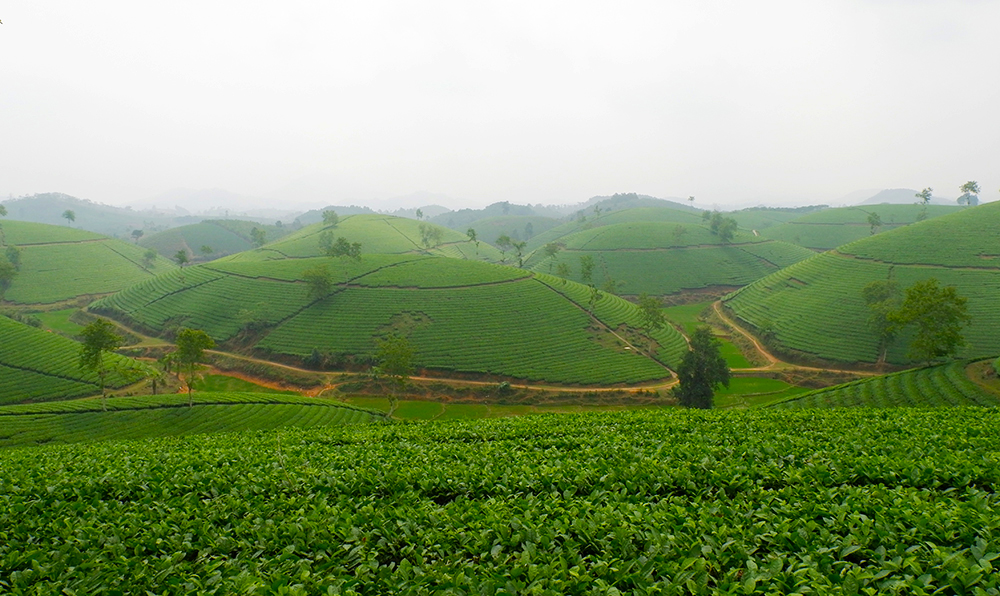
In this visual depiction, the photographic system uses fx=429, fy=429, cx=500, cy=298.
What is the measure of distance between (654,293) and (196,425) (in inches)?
3578

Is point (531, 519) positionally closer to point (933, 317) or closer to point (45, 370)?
point (933, 317)

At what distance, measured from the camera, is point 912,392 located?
3353 centimetres

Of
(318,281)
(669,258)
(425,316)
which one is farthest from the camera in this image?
(669,258)

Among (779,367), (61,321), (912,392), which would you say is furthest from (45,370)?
(779,367)

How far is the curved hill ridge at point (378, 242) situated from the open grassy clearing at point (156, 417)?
4078 inches

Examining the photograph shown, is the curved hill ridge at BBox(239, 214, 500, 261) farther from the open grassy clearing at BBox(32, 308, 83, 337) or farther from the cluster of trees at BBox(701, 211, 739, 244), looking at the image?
the cluster of trees at BBox(701, 211, 739, 244)

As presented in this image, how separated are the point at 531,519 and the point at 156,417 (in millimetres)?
39659

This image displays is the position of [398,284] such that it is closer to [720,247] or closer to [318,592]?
[318,592]

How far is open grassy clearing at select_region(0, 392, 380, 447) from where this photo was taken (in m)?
31.3

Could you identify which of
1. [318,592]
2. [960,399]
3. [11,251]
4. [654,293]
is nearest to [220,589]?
[318,592]

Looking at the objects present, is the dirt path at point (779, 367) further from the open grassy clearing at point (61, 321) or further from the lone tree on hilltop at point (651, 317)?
the open grassy clearing at point (61, 321)

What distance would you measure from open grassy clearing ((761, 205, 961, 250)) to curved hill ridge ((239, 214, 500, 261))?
372 ft

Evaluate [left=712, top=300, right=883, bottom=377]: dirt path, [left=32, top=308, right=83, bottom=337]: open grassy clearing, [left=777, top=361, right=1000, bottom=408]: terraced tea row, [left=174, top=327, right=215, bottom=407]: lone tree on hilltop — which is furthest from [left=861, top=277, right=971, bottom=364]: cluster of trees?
[left=32, top=308, right=83, bottom=337]: open grassy clearing

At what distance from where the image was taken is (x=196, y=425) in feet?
113
